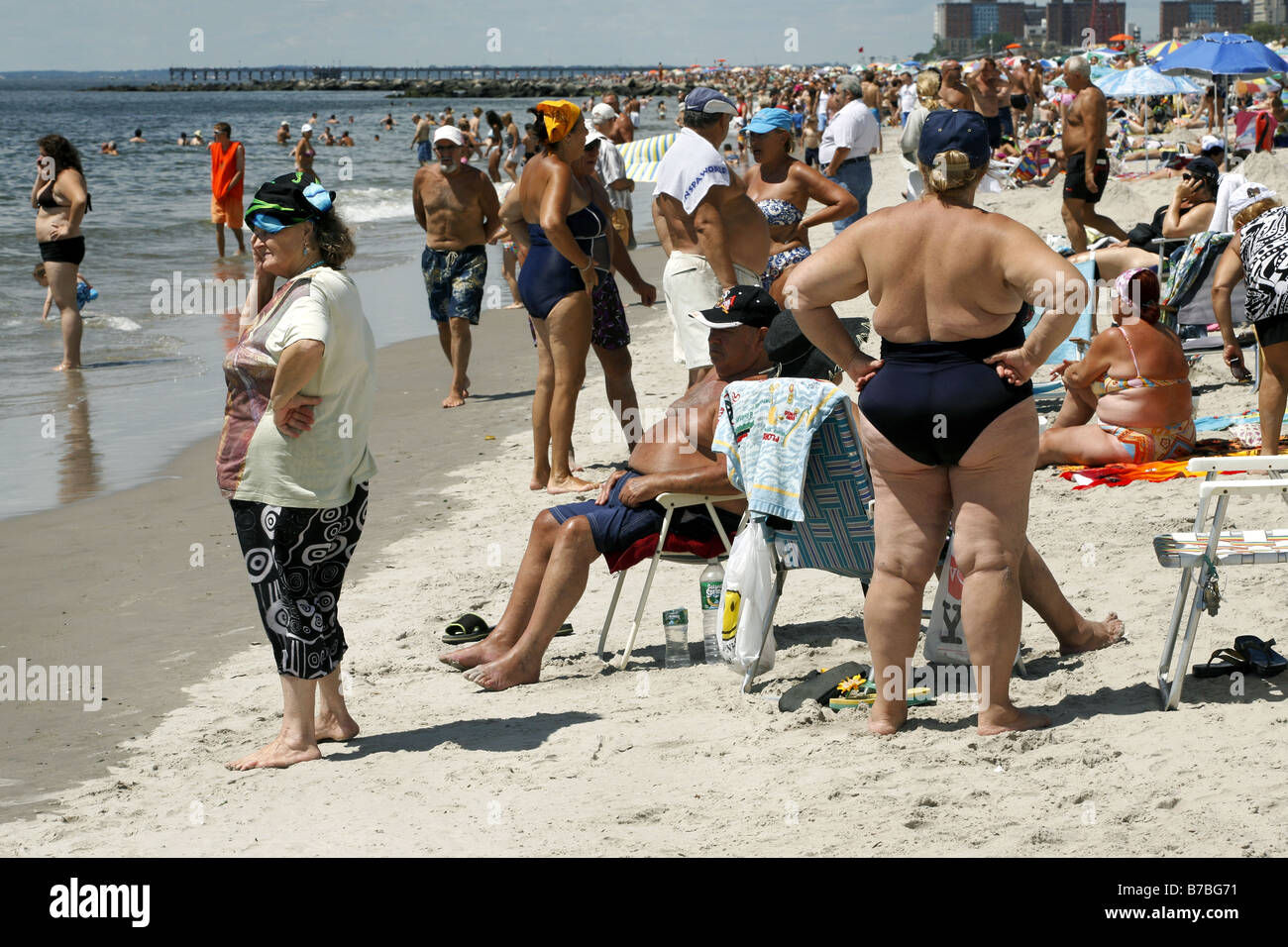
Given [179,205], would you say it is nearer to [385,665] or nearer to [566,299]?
[566,299]

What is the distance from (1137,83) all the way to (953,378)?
16.9m

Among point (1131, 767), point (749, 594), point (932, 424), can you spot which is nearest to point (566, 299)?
point (749, 594)

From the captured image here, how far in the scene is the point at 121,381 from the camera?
35.0 ft

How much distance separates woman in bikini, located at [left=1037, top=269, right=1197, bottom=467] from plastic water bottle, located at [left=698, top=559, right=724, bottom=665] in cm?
233

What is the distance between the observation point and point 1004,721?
374 centimetres

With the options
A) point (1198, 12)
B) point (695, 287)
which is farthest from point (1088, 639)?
point (1198, 12)

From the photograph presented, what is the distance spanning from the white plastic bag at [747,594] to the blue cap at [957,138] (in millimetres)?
1313

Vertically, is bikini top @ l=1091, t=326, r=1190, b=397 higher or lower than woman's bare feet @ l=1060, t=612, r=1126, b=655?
higher

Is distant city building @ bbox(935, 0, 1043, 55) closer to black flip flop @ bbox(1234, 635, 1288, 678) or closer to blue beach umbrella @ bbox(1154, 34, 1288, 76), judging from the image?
blue beach umbrella @ bbox(1154, 34, 1288, 76)

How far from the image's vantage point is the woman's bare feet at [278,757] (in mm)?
4016

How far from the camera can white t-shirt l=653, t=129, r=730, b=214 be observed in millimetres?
6148

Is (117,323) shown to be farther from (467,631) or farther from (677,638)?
(677,638)

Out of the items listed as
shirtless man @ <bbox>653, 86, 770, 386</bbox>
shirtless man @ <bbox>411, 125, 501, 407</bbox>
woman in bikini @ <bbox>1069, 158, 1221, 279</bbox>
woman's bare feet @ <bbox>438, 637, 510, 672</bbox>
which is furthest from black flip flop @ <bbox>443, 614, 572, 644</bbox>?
woman in bikini @ <bbox>1069, 158, 1221, 279</bbox>

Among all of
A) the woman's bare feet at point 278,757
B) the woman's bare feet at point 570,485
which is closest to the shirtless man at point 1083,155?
the woman's bare feet at point 570,485
